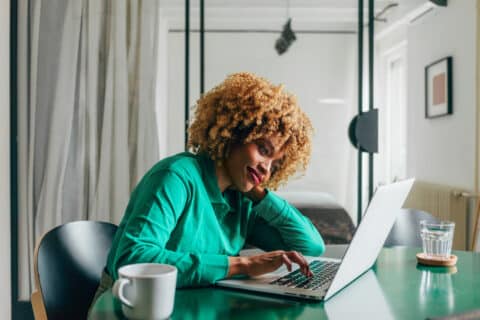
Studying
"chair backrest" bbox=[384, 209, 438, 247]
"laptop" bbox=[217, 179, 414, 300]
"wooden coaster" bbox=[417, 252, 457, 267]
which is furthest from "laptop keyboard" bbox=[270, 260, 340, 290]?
"chair backrest" bbox=[384, 209, 438, 247]

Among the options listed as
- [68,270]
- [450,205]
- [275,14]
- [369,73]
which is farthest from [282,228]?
[450,205]

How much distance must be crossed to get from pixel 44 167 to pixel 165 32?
3.15ft

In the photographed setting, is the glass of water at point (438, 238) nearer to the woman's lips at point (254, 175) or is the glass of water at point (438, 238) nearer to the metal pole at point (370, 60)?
the woman's lips at point (254, 175)

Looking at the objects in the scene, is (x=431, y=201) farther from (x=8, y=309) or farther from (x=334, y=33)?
(x=8, y=309)

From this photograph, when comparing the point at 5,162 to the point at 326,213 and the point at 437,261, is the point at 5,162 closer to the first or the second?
the point at 326,213

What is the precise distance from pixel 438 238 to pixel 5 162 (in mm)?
1965

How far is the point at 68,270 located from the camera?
1.20 meters

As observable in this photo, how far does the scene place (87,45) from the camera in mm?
2480

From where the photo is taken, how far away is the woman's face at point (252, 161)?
4.01 feet

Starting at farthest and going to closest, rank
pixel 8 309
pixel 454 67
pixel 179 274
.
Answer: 1. pixel 454 67
2. pixel 8 309
3. pixel 179 274

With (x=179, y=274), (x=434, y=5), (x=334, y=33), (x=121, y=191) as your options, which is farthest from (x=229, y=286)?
(x=434, y=5)

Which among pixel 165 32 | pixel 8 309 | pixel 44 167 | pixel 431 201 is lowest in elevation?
pixel 8 309

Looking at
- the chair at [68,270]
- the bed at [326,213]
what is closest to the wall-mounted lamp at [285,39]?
the bed at [326,213]

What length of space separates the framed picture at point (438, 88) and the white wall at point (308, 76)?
842mm
